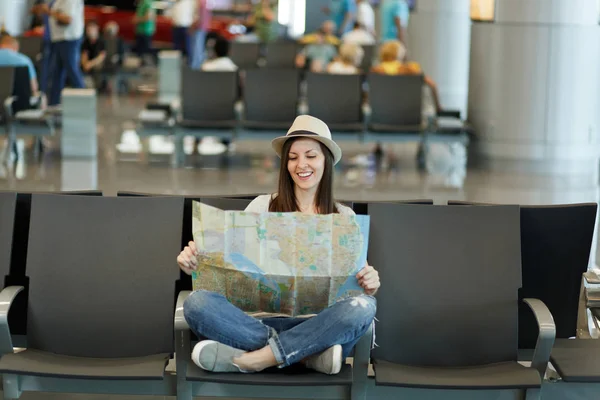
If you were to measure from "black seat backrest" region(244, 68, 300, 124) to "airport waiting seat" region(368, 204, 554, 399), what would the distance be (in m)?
6.46

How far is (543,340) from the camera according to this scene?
11.8ft

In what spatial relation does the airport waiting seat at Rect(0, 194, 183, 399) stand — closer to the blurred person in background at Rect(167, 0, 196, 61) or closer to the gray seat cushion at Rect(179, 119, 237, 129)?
the gray seat cushion at Rect(179, 119, 237, 129)

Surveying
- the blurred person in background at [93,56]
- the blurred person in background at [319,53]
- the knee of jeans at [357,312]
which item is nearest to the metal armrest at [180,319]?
the knee of jeans at [357,312]

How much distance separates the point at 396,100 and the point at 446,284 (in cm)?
662

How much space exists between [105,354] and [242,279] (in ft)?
2.29

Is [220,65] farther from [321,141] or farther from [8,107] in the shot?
[321,141]

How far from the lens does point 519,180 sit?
9883 mm

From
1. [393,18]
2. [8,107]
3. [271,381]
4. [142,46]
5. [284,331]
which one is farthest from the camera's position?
[142,46]

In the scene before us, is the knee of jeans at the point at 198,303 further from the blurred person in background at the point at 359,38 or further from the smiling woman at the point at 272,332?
the blurred person in background at the point at 359,38

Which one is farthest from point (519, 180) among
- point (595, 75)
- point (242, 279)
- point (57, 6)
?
point (242, 279)

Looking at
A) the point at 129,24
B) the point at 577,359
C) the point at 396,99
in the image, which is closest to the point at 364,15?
the point at 396,99

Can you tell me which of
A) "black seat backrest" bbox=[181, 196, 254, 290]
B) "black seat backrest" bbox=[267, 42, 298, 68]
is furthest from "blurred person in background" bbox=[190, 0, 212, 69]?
"black seat backrest" bbox=[181, 196, 254, 290]

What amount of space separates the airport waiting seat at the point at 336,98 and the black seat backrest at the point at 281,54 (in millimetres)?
4876

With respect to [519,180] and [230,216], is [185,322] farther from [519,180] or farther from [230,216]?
[519,180]
